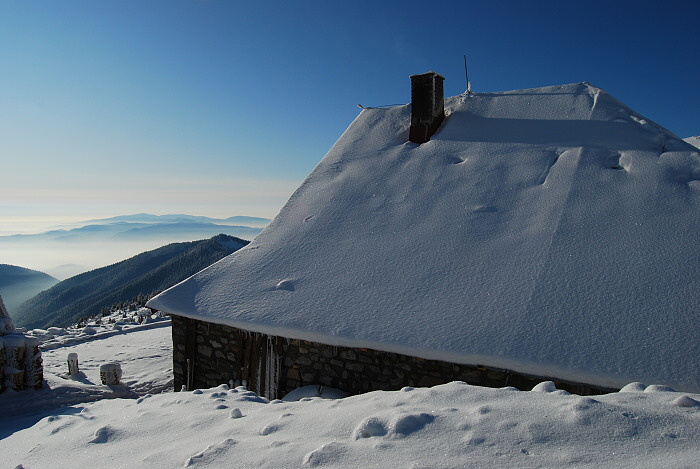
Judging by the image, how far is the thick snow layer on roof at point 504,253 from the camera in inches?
186

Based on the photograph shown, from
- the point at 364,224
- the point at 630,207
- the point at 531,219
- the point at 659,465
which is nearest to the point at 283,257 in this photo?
the point at 364,224

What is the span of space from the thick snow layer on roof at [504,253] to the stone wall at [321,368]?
0.32m

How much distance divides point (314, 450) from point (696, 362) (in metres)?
3.85

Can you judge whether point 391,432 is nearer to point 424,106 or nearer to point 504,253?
point 504,253

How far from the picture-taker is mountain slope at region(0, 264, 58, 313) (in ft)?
318

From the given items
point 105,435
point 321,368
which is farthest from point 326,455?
point 321,368

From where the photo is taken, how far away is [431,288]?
5.88 m

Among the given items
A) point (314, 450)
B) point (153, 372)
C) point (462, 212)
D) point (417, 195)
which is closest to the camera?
point (314, 450)

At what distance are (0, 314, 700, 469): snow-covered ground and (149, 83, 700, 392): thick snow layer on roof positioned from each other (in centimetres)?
129

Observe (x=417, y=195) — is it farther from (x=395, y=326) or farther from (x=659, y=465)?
(x=659, y=465)

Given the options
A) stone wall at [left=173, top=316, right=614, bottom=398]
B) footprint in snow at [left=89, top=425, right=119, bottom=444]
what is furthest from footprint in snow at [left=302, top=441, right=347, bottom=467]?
stone wall at [left=173, top=316, right=614, bottom=398]

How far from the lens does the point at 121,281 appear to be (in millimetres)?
69625

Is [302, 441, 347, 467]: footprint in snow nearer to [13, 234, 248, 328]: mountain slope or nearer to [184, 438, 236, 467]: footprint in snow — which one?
[184, 438, 236, 467]: footprint in snow

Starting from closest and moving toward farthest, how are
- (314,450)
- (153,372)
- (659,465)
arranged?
1. (659,465)
2. (314,450)
3. (153,372)
